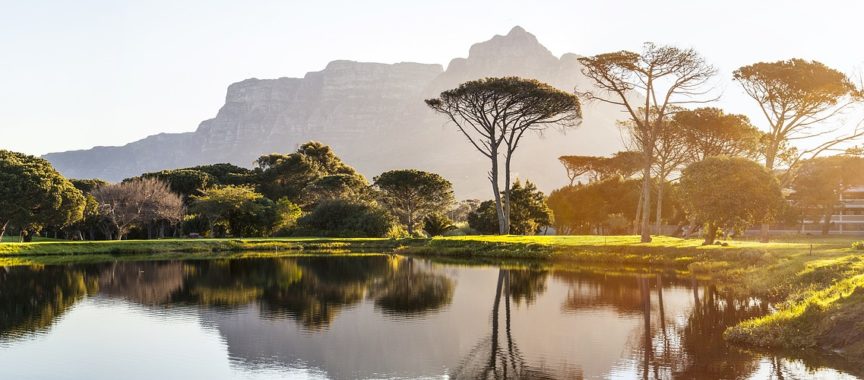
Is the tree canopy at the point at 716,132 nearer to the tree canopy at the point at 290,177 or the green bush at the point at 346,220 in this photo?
the green bush at the point at 346,220

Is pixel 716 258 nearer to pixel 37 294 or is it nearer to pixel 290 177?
pixel 37 294

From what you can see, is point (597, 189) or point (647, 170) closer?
point (647, 170)

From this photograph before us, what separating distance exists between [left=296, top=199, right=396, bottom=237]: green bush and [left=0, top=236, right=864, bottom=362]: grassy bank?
274 inches

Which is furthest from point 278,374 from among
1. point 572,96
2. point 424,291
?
point 572,96

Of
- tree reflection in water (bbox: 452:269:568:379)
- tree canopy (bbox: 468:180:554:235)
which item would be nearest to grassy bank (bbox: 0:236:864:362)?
tree reflection in water (bbox: 452:269:568:379)

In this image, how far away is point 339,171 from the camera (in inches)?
4321

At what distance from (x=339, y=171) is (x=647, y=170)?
64.7 metres

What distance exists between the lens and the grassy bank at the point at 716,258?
20266 mm

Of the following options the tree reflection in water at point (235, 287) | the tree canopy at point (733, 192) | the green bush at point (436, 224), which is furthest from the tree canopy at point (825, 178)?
the tree reflection in water at point (235, 287)

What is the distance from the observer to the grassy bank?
2027 centimetres

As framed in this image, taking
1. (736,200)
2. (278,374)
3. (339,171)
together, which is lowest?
(278,374)

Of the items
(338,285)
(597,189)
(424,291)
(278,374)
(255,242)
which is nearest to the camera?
(278,374)

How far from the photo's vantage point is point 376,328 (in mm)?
24062

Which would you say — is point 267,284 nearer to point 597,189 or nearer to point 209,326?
point 209,326
